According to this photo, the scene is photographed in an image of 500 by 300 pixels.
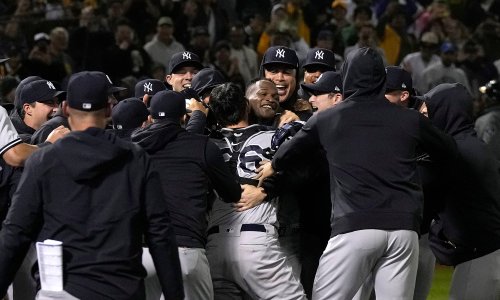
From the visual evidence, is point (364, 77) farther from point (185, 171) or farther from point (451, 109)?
point (185, 171)

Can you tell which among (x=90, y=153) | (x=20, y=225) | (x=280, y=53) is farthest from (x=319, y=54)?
(x=20, y=225)

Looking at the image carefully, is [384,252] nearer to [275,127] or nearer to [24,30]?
[275,127]

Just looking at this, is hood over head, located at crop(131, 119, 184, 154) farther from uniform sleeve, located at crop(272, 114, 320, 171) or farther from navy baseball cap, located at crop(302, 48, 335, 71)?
navy baseball cap, located at crop(302, 48, 335, 71)

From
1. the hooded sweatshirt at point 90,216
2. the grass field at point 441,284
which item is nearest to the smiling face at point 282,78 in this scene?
the hooded sweatshirt at point 90,216

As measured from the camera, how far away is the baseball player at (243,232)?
7.29 m

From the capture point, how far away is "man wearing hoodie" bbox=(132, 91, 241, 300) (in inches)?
272

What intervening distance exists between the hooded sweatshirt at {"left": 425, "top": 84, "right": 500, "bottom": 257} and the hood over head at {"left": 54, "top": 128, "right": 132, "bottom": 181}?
2.56m

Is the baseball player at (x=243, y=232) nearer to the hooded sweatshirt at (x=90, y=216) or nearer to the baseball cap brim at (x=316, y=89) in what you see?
the baseball cap brim at (x=316, y=89)

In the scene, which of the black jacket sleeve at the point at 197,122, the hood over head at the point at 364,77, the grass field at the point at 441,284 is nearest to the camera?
the hood over head at the point at 364,77

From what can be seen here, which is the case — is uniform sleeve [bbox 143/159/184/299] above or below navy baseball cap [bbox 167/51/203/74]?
above

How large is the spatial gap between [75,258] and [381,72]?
2287 millimetres

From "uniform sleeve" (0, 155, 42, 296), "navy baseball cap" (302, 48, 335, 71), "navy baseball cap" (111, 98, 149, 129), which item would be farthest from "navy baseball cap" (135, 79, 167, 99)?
"uniform sleeve" (0, 155, 42, 296)

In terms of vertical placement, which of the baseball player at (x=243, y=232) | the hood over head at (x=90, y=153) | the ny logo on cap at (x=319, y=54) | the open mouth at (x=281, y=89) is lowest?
the baseball player at (x=243, y=232)

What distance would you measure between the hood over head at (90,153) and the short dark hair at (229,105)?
6.49 feet
